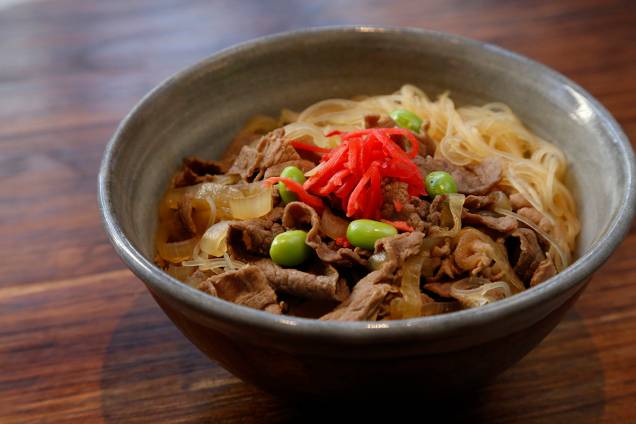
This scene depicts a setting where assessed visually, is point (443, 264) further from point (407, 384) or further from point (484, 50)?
point (484, 50)

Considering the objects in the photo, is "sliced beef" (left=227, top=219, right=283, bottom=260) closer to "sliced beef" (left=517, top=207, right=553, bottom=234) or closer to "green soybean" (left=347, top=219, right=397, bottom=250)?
"green soybean" (left=347, top=219, right=397, bottom=250)

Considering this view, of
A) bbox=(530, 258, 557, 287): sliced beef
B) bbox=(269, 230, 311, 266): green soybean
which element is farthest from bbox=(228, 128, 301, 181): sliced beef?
bbox=(530, 258, 557, 287): sliced beef

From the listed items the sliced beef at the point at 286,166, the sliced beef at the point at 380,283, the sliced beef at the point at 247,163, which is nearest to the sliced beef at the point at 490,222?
the sliced beef at the point at 380,283

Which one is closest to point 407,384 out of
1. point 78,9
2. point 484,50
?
point 484,50

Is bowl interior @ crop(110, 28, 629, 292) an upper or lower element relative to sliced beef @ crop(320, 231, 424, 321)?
upper

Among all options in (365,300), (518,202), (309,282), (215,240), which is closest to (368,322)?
(365,300)

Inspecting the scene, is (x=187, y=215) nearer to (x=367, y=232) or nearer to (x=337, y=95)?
(x=367, y=232)
